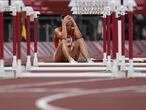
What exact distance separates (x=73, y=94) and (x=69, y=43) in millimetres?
5867

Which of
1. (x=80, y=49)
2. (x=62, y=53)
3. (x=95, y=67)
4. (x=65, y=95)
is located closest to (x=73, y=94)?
(x=65, y=95)

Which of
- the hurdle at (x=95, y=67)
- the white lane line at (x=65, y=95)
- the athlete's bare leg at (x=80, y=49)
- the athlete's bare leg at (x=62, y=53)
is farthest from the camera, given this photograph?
the athlete's bare leg at (x=80, y=49)

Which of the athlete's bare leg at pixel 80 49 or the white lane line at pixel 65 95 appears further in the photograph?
the athlete's bare leg at pixel 80 49

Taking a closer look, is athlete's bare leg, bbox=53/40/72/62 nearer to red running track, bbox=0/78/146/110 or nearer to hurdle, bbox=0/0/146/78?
hurdle, bbox=0/0/146/78

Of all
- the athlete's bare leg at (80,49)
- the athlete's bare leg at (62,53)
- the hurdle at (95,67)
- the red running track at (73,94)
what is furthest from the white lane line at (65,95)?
the athlete's bare leg at (80,49)

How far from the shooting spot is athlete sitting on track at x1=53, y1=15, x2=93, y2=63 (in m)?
10.8

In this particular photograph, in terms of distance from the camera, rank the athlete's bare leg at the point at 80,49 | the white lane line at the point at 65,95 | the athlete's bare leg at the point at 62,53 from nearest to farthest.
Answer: the white lane line at the point at 65,95, the athlete's bare leg at the point at 62,53, the athlete's bare leg at the point at 80,49

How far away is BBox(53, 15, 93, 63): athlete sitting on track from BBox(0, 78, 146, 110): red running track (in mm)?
3477

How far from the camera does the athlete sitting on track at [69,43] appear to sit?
1075 cm

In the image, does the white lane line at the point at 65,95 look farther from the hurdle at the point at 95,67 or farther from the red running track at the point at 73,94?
the hurdle at the point at 95,67

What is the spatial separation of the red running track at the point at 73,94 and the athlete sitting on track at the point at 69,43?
348 cm

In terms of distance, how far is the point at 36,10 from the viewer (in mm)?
11438

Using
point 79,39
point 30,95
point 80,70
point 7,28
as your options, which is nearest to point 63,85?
point 30,95

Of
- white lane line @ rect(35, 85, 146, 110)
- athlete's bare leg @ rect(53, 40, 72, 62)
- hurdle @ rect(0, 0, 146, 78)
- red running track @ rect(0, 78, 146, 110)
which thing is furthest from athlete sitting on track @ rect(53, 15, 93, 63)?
white lane line @ rect(35, 85, 146, 110)
